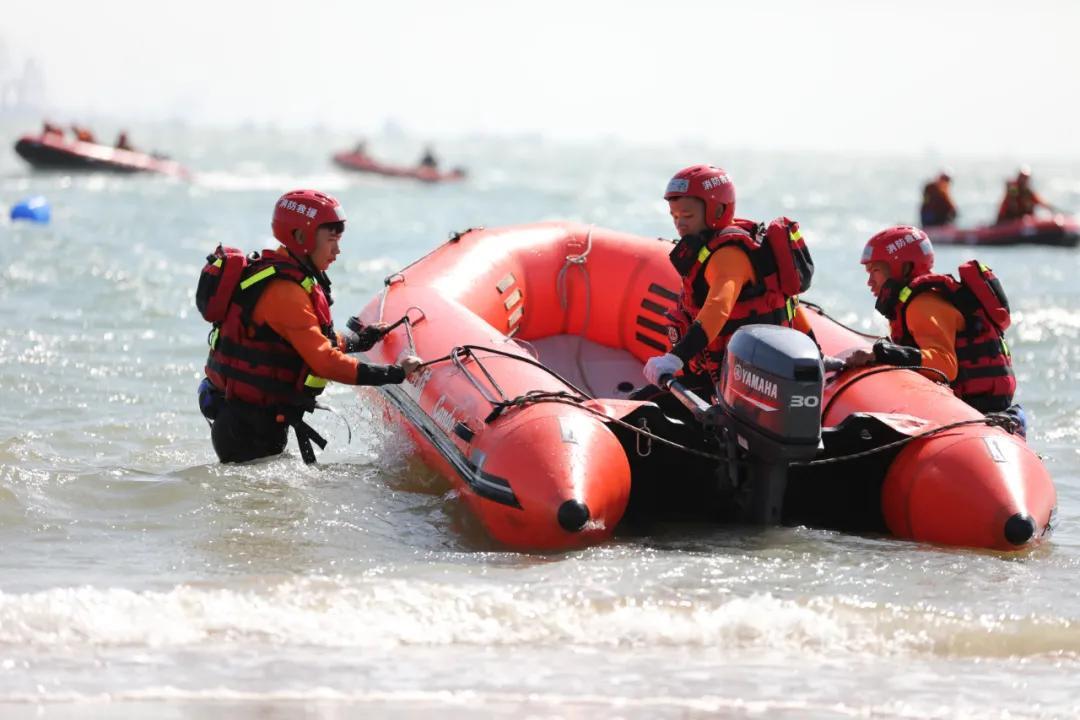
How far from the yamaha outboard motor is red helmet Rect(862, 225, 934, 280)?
81cm

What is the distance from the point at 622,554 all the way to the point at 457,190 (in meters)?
26.8

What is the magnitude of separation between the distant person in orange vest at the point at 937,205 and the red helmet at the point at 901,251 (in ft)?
39.4

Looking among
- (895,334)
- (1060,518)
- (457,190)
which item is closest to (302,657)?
(895,334)

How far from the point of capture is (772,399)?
14.2 feet

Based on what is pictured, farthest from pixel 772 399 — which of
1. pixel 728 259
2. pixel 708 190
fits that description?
pixel 708 190

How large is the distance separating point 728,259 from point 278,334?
4.92ft

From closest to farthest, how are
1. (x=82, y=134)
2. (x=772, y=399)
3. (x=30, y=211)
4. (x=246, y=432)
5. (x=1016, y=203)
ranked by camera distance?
1. (x=772, y=399)
2. (x=246, y=432)
3. (x=30, y=211)
4. (x=1016, y=203)
5. (x=82, y=134)

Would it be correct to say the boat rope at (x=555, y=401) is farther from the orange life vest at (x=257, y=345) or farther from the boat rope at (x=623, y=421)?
the orange life vest at (x=257, y=345)

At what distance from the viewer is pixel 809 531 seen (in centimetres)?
475

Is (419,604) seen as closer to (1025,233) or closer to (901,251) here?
(901,251)

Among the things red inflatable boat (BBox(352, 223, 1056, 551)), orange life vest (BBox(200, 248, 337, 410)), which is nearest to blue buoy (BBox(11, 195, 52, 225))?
red inflatable boat (BBox(352, 223, 1056, 551))

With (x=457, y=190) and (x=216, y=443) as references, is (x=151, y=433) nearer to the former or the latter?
(x=216, y=443)

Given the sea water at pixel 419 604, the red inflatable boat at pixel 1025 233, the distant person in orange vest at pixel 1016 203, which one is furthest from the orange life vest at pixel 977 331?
the distant person in orange vest at pixel 1016 203

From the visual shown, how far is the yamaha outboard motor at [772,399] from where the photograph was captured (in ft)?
14.2
